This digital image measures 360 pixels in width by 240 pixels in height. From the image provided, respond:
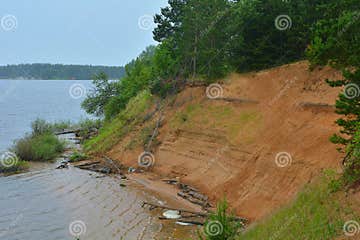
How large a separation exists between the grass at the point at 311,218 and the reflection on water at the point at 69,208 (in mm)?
8361

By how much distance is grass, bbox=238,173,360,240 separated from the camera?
36.1ft

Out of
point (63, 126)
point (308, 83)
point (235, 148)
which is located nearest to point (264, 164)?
point (235, 148)

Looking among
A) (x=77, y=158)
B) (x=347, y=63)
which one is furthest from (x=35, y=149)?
(x=347, y=63)

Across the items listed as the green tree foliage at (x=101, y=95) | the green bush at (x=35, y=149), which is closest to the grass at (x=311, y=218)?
the green bush at (x=35, y=149)

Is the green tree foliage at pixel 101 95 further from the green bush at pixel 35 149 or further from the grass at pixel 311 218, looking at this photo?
the grass at pixel 311 218

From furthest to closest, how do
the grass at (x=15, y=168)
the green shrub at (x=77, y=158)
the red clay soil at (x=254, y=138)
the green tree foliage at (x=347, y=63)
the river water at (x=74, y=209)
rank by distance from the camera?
the green shrub at (x=77, y=158) < the grass at (x=15, y=168) < the red clay soil at (x=254, y=138) < the river water at (x=74, y=209) < the green tree foliage at (x=347, y=63)

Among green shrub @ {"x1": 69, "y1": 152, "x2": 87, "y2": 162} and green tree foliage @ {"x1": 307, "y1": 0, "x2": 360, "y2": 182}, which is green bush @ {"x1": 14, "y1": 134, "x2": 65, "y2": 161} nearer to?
green shrub @ {"x1": 69, "y1": 152, "x2": 87, "y2": 162}

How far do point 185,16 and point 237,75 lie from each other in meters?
7.06

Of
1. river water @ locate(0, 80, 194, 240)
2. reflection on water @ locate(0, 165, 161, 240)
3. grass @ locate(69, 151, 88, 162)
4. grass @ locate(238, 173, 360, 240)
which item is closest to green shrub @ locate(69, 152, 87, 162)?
grass @ locate(69, 151, 88, 162)

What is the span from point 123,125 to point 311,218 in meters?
32.7

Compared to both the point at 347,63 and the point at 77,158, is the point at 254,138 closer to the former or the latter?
the point at 347,63

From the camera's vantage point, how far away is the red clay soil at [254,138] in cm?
2161

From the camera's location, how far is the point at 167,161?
32625 mm

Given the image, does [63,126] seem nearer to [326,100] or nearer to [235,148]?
[235,148]
